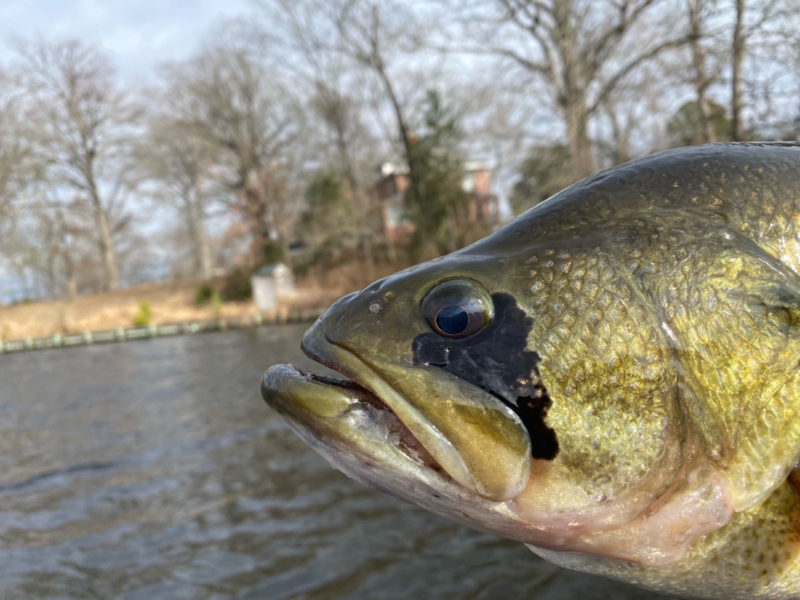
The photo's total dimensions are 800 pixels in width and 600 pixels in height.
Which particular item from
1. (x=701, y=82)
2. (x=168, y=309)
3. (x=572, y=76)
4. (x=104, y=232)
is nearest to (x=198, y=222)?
(x=104, y=232)

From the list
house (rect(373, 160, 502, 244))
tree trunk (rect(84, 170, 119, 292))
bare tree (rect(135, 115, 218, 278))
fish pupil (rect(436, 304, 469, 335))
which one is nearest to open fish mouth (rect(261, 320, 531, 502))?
fish pupil (rect(436, 304, 469, 335))

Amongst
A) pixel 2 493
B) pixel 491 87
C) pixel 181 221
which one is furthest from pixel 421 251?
pixel 181 221

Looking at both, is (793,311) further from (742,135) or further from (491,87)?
(491,87)

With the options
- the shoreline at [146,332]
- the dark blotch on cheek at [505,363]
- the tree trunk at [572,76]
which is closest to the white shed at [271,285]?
the shoreline at [146,332]

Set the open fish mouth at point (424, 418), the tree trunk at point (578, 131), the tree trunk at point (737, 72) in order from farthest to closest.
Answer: the tree trunk at point (578, 131) < the tree trunk at point (737, 72) < the open fish mouth at point (424, 418)

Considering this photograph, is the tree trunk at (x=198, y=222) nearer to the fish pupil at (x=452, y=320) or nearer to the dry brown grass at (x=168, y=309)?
the dry brown grass at (x=168, y=309)

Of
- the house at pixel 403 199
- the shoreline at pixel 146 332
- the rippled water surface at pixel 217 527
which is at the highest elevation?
the house at pixel 403 199
